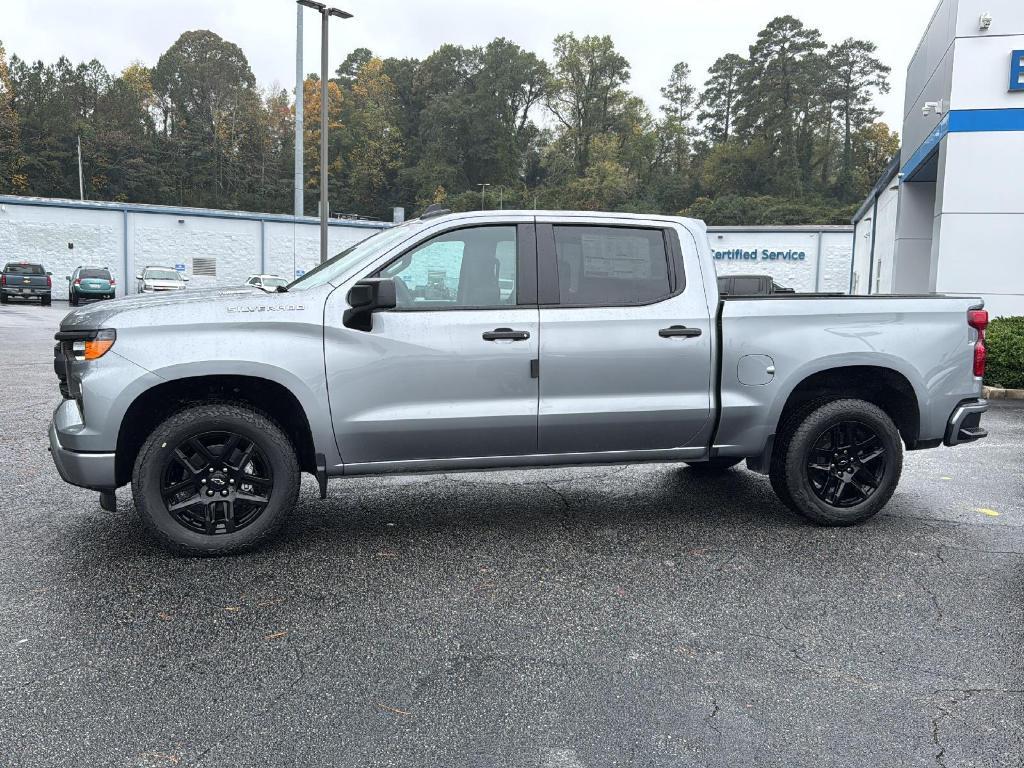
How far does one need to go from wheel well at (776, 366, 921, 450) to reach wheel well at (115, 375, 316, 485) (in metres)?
2.97

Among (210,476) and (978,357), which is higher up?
(978,357)

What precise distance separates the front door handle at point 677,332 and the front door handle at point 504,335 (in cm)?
83

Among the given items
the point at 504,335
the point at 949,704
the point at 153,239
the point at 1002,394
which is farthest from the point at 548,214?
the point at 153,239

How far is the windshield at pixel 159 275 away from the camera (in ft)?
115

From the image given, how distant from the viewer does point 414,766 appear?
2.90 meters

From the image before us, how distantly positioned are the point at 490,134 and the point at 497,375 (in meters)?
110

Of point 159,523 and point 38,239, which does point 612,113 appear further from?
point 159,523

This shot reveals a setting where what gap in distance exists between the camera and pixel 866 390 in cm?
602

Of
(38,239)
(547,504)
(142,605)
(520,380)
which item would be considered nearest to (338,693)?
(142,605)

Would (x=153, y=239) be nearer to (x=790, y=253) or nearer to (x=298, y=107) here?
(x=298, y=107)

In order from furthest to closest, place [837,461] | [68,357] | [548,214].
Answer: [837,461] → [548,214] → [68,357]

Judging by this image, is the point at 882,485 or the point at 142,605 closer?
the point at 142,605

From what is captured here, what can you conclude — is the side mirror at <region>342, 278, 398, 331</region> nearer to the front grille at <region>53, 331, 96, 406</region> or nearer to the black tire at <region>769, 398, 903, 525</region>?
the front grille at <region>53, 331, 96, 406</region>

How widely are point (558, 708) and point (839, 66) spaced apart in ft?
370
